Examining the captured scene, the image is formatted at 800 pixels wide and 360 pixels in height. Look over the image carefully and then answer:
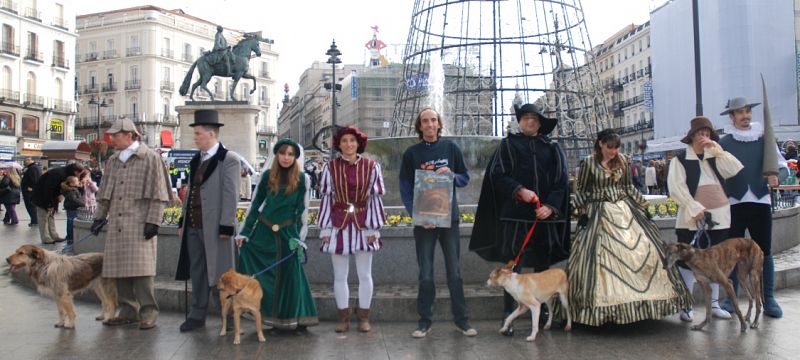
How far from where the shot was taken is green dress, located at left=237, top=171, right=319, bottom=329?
18.1 ft

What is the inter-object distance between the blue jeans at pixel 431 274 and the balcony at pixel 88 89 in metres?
71.6

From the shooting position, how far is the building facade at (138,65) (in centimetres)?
6581

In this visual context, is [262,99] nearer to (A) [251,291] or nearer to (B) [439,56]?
(B) [439,56]

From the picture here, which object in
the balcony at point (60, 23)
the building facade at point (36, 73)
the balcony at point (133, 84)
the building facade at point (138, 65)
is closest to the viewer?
the building facade at point (36, 73)

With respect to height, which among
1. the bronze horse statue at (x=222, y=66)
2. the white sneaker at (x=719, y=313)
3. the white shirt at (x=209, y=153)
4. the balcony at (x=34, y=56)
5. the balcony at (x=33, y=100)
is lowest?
the white sneaker at (x=719, y=313)

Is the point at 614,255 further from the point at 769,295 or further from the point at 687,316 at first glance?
the point at 769,295

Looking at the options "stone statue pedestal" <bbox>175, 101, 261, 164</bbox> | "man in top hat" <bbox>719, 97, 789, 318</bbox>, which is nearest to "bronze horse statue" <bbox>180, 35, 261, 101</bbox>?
"stone statue pedestal" <bbox>175, 101, 261, 164</bbox>

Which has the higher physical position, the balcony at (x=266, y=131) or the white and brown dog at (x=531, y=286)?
the balcony at (x=266, y=131)

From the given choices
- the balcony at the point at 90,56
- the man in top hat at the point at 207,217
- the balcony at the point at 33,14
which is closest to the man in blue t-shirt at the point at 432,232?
the man in top hat at the point at 207,217

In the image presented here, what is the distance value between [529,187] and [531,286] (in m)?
0.81

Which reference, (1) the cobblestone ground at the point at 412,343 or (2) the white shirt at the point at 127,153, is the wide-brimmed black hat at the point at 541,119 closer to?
(1) the cobblestone ground at the point at 412,343

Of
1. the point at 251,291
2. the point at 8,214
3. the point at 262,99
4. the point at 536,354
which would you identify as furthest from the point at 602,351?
the point at 262,99

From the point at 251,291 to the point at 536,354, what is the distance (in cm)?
223

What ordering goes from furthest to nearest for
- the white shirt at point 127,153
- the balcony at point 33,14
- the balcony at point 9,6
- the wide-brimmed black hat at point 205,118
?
1. the balcony at point 33,14
2. the balcony at point 9,6
3. the white shirt at point 127,153
4. the wide-brimmed black hat at point 205,118
